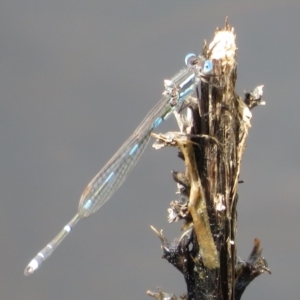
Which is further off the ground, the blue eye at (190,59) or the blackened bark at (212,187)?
the blue eye at (190,59)

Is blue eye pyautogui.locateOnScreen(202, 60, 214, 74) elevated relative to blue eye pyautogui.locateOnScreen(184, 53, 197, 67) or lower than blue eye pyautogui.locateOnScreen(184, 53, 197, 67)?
lower

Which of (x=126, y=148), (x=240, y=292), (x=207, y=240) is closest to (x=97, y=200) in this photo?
(x=126, y=148)

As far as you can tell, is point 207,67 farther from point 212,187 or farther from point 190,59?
point 212,187

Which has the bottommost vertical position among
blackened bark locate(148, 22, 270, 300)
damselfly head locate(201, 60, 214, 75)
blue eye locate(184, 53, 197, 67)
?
blackened bark locate(148, 22, 270, 300)

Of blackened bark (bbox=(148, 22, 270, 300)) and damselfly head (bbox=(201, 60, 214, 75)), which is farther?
damselfly head (bbox=(201, 60, 214, 75))

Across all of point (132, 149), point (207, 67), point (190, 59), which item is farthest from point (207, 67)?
point (132, 149)

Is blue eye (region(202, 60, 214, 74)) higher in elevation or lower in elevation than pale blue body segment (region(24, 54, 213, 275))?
higher

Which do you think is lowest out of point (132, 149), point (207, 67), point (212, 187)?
point (212, 187)
